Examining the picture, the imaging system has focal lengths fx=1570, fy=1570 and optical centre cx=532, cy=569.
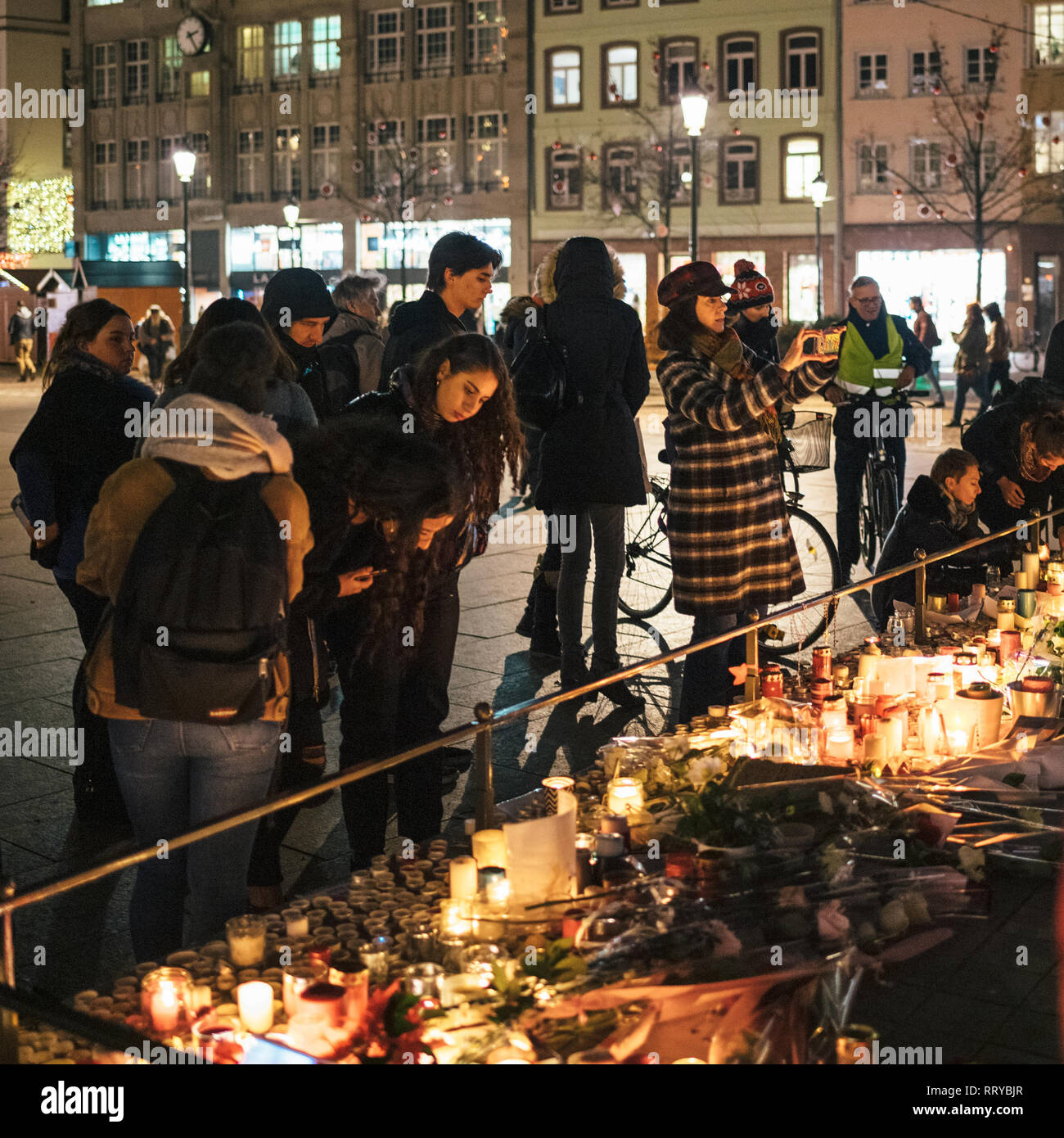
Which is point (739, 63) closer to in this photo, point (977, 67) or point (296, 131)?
point (977, 67)

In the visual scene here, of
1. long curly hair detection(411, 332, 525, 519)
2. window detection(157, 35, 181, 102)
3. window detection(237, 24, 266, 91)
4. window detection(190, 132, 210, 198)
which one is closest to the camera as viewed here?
long curly hair detection(411, 332, 525, 519)

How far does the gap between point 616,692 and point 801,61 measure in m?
42.2

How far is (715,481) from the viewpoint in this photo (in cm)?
610

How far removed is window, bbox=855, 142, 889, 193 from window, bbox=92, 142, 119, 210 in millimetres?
28191

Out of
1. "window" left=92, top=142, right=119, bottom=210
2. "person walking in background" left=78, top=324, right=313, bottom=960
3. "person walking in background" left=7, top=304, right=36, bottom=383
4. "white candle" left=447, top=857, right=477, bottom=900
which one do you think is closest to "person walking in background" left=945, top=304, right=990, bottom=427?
"white candle" left=447, top=857, right=477, bottom=900

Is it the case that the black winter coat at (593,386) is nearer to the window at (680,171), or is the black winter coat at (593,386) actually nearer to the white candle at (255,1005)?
the white candle at (255,1005)

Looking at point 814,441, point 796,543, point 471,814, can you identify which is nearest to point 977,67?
point 814,441

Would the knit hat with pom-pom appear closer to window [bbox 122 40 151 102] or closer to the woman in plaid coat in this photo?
the woman in plaid coat

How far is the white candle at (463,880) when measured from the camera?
376 centimetres

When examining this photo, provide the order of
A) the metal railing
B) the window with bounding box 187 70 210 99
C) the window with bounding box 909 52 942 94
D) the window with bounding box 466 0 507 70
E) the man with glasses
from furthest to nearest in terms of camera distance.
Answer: the window with bounding box 187 70 210 99 < the window with bounding box 466 0 507 70 < the window with bounding box 909 52 942 94 < the man with glasses < the metal railing

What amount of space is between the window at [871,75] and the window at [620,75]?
21.9 feet

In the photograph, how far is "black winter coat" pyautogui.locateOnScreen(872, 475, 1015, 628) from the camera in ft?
23.9
